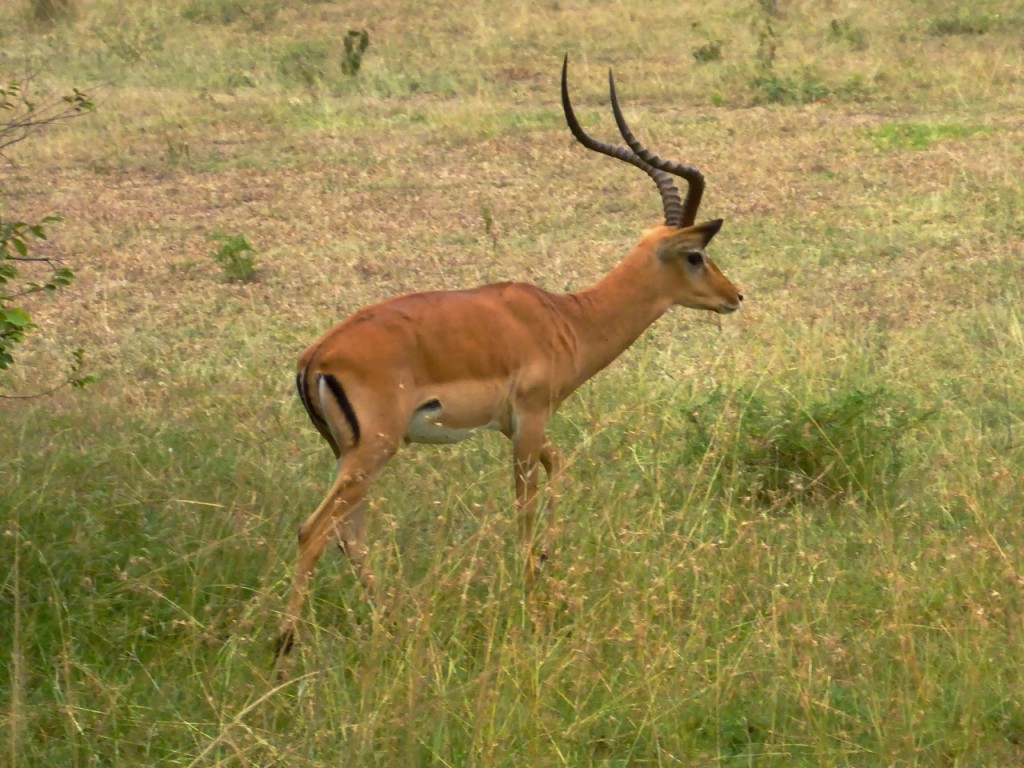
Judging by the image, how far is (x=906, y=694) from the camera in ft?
10.4

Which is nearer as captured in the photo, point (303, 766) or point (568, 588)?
point (303, 766)

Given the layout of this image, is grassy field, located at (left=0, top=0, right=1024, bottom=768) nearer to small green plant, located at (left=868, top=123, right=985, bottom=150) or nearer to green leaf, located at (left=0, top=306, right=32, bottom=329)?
small green plant, located at (left=868, top=123, right=985, bottom=150)

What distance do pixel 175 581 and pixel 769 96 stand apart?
8913mm

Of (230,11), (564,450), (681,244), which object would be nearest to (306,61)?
(230,11)

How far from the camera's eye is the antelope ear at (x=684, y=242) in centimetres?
456

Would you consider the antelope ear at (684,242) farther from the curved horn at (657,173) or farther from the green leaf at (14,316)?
the green leaf at (14,316)

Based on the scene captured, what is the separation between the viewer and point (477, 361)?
4.01 meters

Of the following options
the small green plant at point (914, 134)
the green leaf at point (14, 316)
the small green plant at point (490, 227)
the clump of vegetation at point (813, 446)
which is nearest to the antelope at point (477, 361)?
the clump of vegetation at point (813, 446)

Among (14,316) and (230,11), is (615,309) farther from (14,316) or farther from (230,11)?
(230,11)

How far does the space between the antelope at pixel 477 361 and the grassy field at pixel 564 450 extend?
0.15 metres

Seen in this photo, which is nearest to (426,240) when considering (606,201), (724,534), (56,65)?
(606,201)

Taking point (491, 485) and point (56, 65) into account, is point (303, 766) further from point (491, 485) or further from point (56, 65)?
point (56, 65)

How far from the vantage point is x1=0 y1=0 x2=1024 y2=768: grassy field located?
10.0 ft

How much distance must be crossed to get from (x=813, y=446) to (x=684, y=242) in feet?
2.48
